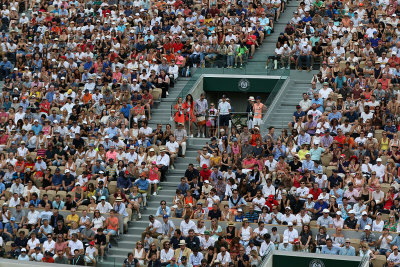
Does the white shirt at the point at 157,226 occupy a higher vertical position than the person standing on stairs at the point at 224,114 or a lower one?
lower

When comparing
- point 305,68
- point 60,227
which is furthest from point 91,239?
point 305,68

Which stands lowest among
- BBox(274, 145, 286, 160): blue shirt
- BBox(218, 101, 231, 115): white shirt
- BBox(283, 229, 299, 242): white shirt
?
BBox(283, 229, 299, 242): white shirt

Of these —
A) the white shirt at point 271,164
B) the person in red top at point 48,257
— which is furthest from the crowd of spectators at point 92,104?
the white shirt at point 271,164

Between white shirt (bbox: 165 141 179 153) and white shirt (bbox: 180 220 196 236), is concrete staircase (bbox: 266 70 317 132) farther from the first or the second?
white shirt (bbox: 180 220 196 236)

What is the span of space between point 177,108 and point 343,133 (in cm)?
610

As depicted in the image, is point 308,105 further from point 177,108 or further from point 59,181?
point 59,181

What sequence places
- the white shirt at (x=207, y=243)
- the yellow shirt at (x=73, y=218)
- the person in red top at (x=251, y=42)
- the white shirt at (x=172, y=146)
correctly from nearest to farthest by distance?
the white shirt at (x=207, y=243) → the yellow shirt at (x=73, y=218) → the white shirt at (x=172, y=146) → the person in red top at (x=251, y=42)

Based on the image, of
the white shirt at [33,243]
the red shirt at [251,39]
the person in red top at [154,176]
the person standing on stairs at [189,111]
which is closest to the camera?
the white shirt at [33,243]

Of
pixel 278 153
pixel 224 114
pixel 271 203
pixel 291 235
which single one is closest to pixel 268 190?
pixel 271 203

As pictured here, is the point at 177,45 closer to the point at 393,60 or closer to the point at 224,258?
the point at 393,60

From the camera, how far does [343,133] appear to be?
3400 cm

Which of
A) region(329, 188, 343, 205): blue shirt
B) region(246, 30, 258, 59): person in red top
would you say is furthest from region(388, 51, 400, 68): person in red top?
region(329, 188, 343, 205): blue shirt

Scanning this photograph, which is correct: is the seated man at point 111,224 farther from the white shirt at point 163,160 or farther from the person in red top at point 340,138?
the person in red top at point 340,138

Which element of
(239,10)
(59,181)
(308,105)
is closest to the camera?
(59,181)
